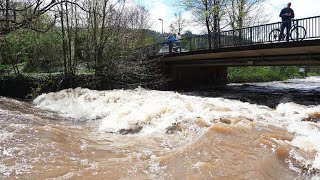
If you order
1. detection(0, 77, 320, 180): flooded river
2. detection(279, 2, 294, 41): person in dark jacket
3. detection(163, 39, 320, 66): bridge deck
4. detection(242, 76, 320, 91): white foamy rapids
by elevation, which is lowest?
detection(242, 76, 320, 91): white foamy rapids

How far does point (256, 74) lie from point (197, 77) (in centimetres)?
909

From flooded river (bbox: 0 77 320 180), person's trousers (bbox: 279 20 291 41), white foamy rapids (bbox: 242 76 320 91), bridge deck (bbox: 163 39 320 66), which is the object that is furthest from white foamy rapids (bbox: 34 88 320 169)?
white foamy rapids (bbox: 242 76 320 91)

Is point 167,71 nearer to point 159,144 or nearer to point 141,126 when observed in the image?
point 141,126

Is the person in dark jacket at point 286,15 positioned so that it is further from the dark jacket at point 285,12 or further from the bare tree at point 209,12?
the bare tree at point 209,12

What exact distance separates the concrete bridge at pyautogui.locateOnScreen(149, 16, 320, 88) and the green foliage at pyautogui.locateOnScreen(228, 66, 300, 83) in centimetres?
496

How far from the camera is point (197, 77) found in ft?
87.4

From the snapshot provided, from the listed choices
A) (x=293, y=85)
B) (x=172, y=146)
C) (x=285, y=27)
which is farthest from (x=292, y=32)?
(x=293, y=85)

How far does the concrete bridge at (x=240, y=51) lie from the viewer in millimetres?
13422

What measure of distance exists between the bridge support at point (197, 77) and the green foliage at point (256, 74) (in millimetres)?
2523

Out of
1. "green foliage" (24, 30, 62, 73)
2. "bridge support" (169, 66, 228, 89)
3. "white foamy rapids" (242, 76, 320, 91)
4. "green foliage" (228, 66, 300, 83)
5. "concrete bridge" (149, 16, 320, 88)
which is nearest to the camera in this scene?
"concrete bridge" (149, 16, 320, 88)

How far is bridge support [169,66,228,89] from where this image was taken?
2494 cm

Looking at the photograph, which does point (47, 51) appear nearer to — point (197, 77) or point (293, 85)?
point (197, 77)

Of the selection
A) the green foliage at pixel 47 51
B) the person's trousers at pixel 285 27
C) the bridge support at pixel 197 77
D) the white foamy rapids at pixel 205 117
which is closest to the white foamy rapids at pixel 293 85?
the bridge support at pixel 197 77

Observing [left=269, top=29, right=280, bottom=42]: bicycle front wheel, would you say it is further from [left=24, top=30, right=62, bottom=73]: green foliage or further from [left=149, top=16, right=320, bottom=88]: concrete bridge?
[left=24, top=30, right=62, bottom=73]: green foliage
